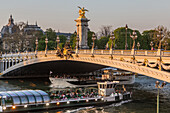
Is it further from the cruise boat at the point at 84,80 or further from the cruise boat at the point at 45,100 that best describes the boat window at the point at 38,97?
the cruise boat at the point at 84,80

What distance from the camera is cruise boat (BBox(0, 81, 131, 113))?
3866 centimetres

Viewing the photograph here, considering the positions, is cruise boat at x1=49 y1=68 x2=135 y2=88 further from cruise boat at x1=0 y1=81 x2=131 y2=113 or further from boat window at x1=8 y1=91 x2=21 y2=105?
boat window at x1=8 y1=91 x2=21 y2=105

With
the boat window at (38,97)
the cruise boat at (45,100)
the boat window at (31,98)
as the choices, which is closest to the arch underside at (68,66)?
the cruise boat at (45,100)

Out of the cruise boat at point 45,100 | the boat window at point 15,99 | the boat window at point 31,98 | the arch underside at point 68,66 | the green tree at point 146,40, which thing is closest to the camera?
the arch underside at point 68,66

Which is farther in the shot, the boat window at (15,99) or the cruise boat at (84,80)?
the cruise boat at (84,80)

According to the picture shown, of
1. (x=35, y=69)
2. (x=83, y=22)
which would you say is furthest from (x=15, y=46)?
(x=83, y=22)

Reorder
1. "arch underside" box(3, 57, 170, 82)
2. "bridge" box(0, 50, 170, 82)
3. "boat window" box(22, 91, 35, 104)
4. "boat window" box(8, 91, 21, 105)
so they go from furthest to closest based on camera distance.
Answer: "boat window" box(22, 91, 35, 104) < "boat window" box(8, 91, 21, 105) < "arch underside" box(3, 57, 170, 82) < "bridge" box(0, 50, 170, 82)

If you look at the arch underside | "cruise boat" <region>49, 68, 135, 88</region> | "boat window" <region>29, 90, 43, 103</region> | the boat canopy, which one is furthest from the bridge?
"boat window" <region>29, 90, 43, 103</region>

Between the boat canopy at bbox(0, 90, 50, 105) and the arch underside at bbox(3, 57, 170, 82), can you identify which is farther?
the boat canopy at bbox(0, 90, 50, 105)

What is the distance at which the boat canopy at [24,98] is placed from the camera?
127ft

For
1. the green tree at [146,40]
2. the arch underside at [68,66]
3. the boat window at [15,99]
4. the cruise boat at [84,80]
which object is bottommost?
the cruise boat at [84,80]

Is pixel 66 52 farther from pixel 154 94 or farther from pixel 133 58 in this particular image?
pixel 133 58

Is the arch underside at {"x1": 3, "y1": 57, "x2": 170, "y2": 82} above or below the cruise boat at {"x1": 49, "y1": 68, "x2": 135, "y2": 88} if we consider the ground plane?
above

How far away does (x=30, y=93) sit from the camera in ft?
134
